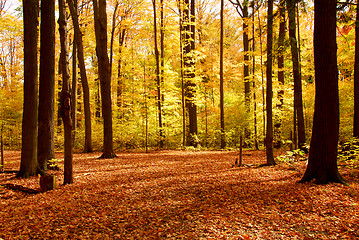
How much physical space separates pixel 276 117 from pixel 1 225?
41.5 ft

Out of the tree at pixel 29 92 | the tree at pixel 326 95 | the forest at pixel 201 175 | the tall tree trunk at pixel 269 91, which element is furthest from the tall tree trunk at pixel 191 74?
the tree at pixel 326 95

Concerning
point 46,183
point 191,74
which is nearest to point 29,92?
point 46,183

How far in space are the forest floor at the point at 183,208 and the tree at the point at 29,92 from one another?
70 centimetres

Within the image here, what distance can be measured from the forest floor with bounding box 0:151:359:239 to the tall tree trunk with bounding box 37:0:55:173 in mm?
1070

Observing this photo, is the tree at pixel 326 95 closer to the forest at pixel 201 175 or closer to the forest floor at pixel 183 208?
the forest at pixel 201 175

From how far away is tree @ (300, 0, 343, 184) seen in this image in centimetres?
535

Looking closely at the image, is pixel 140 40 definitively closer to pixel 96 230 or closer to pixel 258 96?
pixel 258 96

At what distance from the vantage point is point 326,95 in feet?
17.7

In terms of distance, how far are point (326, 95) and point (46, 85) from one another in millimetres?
7577

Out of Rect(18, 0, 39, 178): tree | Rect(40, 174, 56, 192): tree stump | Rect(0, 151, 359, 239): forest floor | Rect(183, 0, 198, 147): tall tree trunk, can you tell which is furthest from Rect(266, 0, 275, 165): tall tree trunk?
Rect(18, 0, 39, 178): tree

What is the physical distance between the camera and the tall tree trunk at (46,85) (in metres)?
6.93

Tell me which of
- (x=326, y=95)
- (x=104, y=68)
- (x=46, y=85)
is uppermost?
(x=104, y=68)

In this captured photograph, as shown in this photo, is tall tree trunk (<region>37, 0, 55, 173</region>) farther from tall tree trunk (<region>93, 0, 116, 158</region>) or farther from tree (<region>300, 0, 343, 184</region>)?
tree (<region>300, 0, 343, 184</region>)

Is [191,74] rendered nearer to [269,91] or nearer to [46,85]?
[269,91]
